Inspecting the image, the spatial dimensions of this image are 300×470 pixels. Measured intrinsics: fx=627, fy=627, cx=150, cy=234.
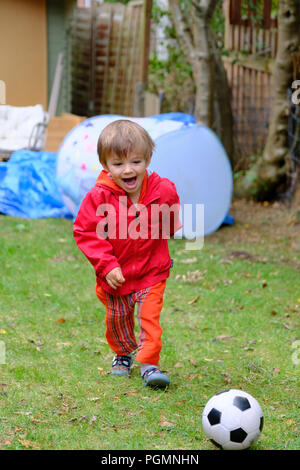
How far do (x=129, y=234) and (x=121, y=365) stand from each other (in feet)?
2.54

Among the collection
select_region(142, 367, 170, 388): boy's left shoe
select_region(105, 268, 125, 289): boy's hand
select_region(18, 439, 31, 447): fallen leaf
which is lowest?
select_region(142, 367, 170, 388): boy's left shoe

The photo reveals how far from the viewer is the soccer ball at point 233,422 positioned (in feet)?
8.19

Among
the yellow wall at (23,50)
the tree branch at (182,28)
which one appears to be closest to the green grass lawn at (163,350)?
the tree branch at (182,28)

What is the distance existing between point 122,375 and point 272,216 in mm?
4934

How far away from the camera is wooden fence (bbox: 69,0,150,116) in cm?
1370

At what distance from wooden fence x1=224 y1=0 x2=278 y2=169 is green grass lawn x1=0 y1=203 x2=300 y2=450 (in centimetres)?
332

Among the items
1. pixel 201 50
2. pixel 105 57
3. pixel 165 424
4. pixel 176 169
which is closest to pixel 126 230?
pixel 165 424

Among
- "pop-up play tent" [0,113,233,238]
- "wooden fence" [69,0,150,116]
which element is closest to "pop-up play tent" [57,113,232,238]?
"pop-up play tent" [0,113,233,238]

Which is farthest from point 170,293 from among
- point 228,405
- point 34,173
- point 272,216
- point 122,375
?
point 34,173

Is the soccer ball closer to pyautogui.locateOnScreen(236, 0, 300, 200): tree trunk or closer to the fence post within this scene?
pyautogui.locateOnScreen(236, 0, 300, 200): tree trunk

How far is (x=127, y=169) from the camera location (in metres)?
3.03

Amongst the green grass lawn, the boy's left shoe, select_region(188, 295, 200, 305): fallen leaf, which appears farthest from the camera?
select_region(188, 295, 200, 305): fallen leaf

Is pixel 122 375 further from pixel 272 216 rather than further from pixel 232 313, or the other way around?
pixel 272 216

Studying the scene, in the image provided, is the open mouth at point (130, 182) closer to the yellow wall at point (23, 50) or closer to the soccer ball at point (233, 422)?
the soccer ball at point (233, 422)
